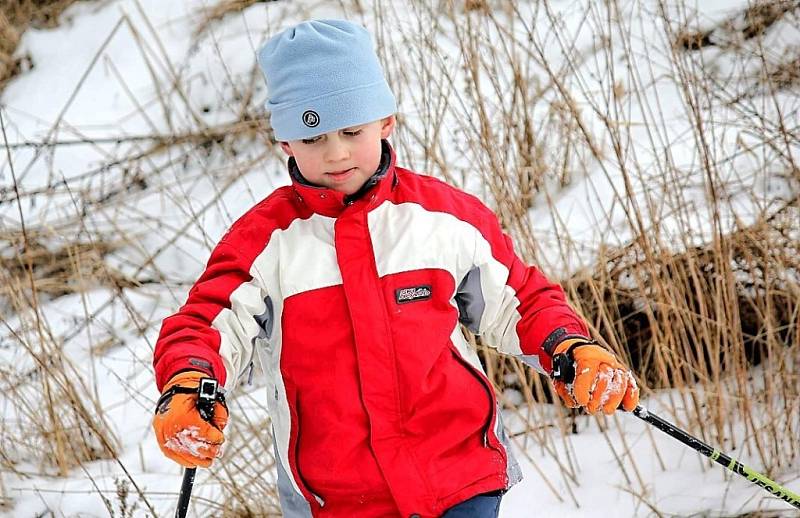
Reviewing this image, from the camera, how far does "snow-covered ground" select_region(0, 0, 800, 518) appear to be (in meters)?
2.85

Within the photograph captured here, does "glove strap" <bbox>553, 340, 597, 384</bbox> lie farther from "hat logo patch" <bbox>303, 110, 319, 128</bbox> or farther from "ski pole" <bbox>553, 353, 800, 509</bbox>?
"hat logo patch" <bbox>303, 110, 319, 128</bbox>

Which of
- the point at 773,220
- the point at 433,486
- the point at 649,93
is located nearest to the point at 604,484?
the point at 773,220

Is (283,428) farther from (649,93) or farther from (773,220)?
(649,93)

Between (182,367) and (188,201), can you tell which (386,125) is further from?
(188,201)

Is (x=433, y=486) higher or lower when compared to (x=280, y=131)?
lower

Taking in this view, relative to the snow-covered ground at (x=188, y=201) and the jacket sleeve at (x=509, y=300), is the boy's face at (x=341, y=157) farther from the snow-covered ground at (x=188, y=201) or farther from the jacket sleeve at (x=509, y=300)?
the snow-covered ground at (x=188, y=201)

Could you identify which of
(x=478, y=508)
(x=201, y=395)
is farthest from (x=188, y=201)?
(x=478, y=508)

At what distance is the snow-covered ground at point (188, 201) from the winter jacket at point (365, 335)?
0.69m

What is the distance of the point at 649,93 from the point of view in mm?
4242

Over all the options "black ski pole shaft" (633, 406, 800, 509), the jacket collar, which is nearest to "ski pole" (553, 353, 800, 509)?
"black ski pole shaft" (633, 406, 800, 509)

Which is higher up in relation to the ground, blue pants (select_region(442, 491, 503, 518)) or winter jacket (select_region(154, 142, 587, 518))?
winter jacket (select_region(154, 142, 587, 518))

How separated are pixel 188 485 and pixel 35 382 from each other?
7.24 ft

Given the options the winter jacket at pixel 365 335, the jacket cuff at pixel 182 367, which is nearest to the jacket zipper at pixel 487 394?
the winter jacket at pixel 365 335

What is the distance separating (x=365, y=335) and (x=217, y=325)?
0.28 m
